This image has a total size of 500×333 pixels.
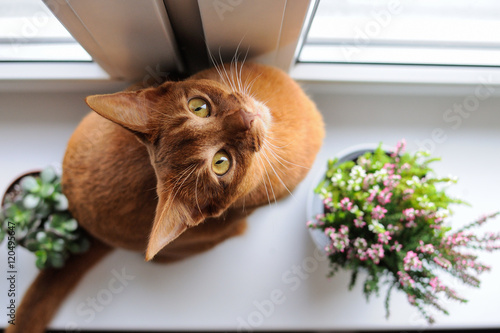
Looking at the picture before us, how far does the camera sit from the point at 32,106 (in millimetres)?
1176

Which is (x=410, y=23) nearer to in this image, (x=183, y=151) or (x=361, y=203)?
(x=361, y=203)

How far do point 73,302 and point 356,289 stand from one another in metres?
0.90

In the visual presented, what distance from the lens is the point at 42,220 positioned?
101cm

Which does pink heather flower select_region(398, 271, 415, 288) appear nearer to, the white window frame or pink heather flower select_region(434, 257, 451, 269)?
pink heather flower select_region(434, 257, 451, 269)

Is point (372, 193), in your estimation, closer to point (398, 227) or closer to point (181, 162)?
point (398, 227)

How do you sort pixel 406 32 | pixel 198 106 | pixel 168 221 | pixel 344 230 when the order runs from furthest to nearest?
pixel 406 32 < pixel 344 230 < pixel 198 106 < pixel 168 221

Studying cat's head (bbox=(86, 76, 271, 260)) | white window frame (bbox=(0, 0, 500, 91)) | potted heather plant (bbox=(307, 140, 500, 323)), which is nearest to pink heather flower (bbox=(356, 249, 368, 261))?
potted heather plant (bbox=(307, 140, 500, 323))

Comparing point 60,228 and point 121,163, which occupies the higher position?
point 121,163

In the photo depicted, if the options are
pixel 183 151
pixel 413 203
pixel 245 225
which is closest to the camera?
pixel 183 151

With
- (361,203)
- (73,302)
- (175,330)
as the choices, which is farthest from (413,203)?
(73,302)

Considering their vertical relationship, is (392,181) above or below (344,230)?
above

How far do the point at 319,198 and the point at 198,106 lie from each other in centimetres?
46

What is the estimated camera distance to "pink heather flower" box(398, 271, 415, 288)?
2.90ft

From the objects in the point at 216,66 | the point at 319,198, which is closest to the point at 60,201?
the point at 216,66
